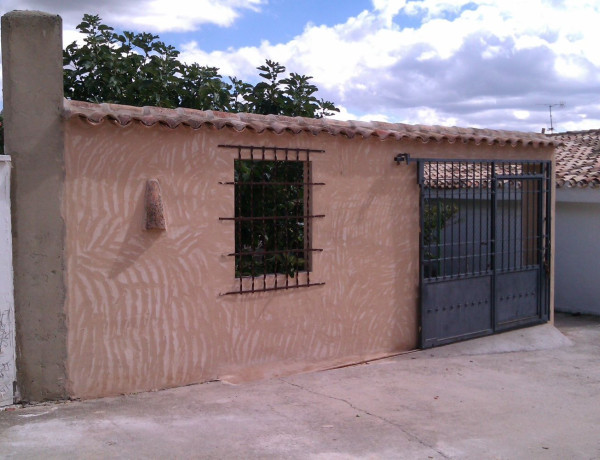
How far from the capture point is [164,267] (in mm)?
6441

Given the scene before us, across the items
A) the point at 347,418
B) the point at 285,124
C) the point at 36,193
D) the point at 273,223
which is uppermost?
the point at 285,124

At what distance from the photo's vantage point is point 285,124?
7152 millimetres

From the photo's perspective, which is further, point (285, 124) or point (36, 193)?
point (285, 124)

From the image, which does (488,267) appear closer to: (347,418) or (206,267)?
(347,418)

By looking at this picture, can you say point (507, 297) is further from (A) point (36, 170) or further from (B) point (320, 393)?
(A) point (36, 170)

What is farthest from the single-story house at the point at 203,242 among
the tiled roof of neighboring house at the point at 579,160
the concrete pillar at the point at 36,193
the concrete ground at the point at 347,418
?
the tiled roof of neighboring house at the point at 579,160

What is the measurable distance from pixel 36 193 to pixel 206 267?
69.5 inches

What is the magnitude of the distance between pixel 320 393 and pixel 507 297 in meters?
4.06

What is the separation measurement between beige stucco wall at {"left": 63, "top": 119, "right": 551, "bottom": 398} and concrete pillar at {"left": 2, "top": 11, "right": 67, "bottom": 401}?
4.7 inches

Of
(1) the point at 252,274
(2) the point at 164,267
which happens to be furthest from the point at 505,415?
(2) the point at 164,267

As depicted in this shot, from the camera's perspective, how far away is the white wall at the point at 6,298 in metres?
5.64

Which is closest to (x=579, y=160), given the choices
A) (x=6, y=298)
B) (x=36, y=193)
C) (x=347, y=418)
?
(x=347, y=418)

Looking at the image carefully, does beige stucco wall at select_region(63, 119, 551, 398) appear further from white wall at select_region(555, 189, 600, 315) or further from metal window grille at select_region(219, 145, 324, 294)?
white wall at select_region(555, 189, 600, 315)

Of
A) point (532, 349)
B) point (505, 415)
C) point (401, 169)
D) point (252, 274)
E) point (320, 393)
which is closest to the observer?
point (505, 415)
